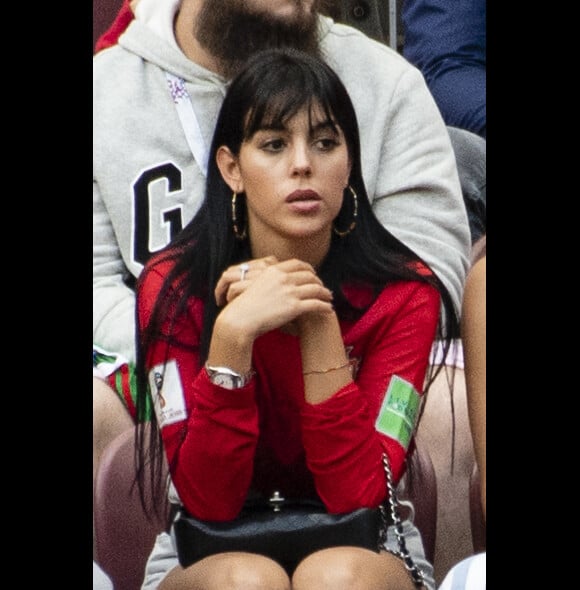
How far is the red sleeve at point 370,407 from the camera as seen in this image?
1.80 meters

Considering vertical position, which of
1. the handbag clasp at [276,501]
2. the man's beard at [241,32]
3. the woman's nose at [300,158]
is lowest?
the handbag clasp at [276,501]

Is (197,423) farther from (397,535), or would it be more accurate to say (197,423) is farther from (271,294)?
(397,535)

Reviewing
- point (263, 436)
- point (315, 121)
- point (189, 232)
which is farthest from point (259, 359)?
point (315, 121)

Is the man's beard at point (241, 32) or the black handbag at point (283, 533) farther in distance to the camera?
the man's beard at point (241, 32)

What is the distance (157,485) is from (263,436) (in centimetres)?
22

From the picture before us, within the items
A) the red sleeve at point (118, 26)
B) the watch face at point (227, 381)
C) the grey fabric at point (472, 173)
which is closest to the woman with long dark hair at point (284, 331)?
the watch face at point (227, 381)

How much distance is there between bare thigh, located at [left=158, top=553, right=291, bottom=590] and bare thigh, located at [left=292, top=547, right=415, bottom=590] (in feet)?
0.13

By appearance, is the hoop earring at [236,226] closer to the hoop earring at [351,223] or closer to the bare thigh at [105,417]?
the hoop earring at [351,223]

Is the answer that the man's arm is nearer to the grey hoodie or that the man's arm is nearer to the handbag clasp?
the grey hoodie

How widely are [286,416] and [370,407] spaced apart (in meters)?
0.14

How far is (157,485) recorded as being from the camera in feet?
6.47

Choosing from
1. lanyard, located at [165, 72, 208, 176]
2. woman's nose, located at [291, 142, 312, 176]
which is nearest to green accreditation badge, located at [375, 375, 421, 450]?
woman's nose, located at [291, 142, 312, 176]

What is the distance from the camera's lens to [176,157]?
6.45ft

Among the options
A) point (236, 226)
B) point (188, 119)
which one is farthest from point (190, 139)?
point (236, 226)
